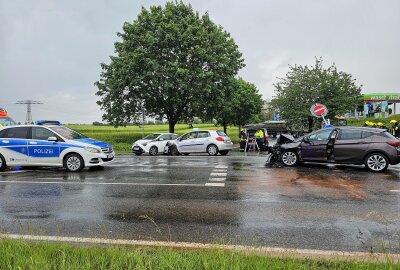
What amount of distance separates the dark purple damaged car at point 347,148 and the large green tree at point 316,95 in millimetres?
14222

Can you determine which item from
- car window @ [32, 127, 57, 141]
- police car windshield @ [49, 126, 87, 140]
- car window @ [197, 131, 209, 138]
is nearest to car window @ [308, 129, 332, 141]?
car window @ [197, 131, 209, 138]

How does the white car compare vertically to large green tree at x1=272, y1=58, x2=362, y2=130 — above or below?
below

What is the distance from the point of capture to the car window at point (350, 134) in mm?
12219

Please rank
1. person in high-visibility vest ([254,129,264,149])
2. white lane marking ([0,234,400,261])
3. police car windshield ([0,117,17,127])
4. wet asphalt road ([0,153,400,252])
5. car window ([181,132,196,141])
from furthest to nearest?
person in high-visibility vest ([254,129,264,149]), police car windshield ([0,117,17,127]), car window ([181,132,196,141]), wet asphalt road ([0,153,400,252]), white lane marking ([0,234,400,261])

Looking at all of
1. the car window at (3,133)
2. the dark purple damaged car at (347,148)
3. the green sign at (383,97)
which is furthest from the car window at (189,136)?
the green sign at (383,97)

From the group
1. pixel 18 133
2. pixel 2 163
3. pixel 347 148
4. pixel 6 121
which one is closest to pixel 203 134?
pixel 347 148

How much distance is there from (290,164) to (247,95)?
3516 cm

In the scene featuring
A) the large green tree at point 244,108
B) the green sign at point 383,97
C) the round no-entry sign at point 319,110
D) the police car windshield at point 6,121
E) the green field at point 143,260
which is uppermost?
the green sign at point 383,97

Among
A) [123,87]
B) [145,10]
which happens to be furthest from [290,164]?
[145,10]

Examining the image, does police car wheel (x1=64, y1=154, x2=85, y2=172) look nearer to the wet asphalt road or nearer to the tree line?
the wet asphalt road

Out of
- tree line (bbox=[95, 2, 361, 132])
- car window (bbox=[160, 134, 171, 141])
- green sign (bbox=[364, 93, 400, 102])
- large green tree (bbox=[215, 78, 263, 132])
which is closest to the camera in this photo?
car window (bbox=[160, 134, 171, 141])

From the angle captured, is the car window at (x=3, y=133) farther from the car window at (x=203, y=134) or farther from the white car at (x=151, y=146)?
the car window at (x=203, y=134)

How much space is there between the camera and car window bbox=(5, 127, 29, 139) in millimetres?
12449

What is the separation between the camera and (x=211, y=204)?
695 centimetres
